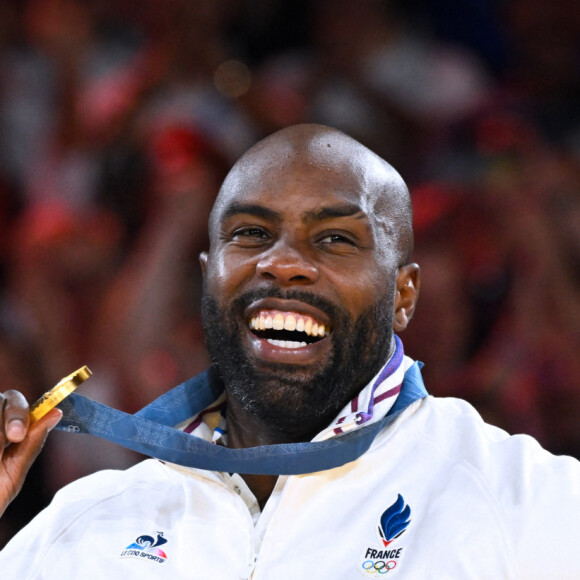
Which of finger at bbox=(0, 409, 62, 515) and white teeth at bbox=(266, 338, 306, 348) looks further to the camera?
white teeth at bbox=(266, 338, 306, 348)

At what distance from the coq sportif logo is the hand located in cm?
61

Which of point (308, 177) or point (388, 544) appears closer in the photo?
point (388, 544)

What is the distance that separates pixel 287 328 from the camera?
1.85m

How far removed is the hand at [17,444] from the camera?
1.62 metres

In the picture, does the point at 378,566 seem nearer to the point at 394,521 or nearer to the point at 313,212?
the point at 394,521

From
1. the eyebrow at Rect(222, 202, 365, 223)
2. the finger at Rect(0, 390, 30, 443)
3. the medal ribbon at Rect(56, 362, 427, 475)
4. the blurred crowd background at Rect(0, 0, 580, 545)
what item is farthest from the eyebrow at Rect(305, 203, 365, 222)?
the blurred crowd background at Rect(0, 0, 580, 545)

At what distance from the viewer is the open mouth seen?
1.86 metres

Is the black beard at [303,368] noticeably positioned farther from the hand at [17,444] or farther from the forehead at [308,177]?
the hand at [17,444]

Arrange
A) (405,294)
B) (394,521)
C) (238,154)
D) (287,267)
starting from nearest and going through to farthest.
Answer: (394,521), (287,267), (405,294), (238,154)

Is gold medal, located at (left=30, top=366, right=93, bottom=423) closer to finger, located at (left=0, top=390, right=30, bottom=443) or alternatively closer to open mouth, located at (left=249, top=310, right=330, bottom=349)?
finger, located at (left=0, top=390, right=30, bottom=443)

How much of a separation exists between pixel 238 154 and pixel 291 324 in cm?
147

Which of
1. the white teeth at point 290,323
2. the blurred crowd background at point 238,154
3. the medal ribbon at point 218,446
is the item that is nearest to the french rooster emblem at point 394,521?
the medal ribbon at point 218,446

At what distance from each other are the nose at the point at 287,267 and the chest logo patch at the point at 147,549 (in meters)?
0.56

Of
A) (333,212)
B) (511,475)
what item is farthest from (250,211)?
(511,475)
